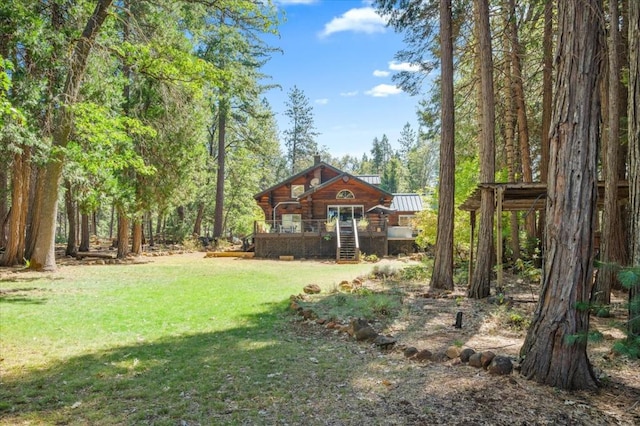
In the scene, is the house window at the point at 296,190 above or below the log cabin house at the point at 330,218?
above

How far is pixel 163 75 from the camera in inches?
481

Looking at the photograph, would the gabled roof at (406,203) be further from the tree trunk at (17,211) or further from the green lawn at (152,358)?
the tree trunk at (17,211)

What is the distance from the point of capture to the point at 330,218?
2605cm

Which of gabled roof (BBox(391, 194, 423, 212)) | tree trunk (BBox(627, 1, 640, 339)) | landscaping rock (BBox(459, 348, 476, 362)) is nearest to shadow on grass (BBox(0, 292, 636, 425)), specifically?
landscaping rock (BBox(459, 348, 476, 362))

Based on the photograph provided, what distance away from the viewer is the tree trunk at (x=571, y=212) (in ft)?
11.8

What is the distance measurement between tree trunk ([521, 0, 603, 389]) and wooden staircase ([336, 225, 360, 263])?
1595cm

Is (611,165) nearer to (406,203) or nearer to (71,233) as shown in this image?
(71,233)

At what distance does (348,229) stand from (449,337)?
1744 cm

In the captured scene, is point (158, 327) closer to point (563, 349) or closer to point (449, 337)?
point (449, 337)

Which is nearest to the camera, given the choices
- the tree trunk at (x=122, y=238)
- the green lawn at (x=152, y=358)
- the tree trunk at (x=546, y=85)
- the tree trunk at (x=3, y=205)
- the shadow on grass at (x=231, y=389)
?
the shadow on grass at (x=231, y=389)

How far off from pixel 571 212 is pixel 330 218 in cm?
2245

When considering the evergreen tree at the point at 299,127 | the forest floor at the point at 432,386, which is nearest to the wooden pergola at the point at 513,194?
the forest floor at the point at 432,386

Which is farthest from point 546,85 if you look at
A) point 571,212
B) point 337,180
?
point 337,180

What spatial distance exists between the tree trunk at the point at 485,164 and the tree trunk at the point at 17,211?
14039mm
